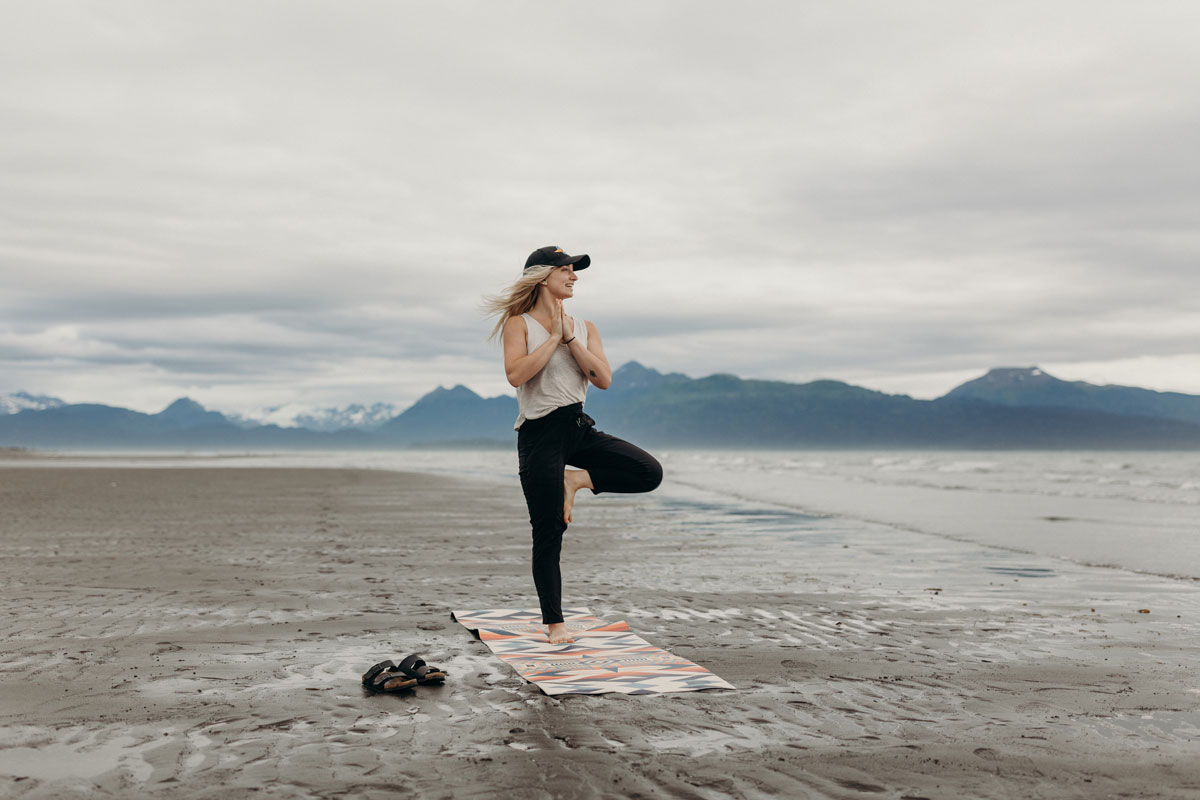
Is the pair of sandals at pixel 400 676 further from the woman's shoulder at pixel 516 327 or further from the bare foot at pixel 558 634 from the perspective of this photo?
the woman's shoulder at pixel 516 327

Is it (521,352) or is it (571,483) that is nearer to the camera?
(521,352)

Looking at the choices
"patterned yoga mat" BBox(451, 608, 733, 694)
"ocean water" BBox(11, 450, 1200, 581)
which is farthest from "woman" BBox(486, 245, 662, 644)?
"ocean water" BBox(11, 450, 1200, 581)

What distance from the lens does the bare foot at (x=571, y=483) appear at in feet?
20.2

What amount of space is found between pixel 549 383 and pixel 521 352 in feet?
0.91

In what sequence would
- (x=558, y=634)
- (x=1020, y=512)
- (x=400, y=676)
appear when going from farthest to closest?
(x=1020, y=512) → (x=558, y=634) → (x=400, y=676)

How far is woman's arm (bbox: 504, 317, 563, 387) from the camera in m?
5.80

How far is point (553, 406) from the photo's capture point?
6.01m

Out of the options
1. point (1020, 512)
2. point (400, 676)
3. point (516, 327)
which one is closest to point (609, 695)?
point (400, 676)

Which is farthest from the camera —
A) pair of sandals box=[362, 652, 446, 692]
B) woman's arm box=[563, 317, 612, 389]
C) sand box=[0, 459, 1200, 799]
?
woman's arm box=[563, 317, 612, 389]

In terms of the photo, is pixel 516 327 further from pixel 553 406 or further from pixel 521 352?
pixel 553 406

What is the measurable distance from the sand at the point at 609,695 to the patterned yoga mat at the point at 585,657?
0.49ft

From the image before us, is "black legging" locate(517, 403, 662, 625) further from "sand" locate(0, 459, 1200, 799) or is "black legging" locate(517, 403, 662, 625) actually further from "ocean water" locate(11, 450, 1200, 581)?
"ocean water" locate(11, 450, 1200, 581)

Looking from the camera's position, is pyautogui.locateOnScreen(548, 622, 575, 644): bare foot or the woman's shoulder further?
pyautogui.locateOnScreen(548, 622, 575, 644): bare foot

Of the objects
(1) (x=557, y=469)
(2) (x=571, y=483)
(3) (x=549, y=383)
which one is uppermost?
(3) (x=549, y=383)
